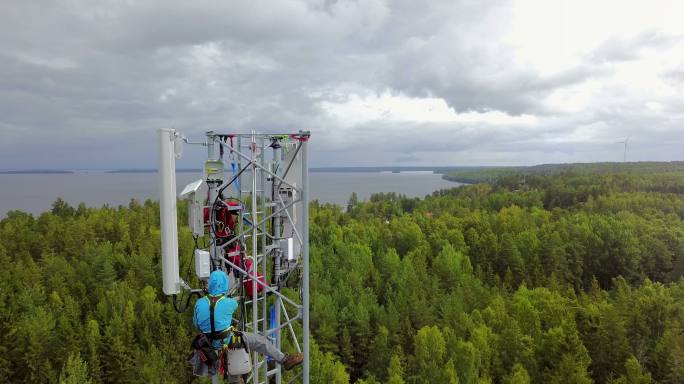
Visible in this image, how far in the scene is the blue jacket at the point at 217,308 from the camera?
828 cm

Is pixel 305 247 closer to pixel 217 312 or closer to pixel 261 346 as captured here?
pixel 217 312

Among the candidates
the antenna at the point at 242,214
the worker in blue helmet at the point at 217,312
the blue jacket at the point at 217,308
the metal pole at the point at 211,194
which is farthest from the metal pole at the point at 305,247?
the metal pole at the point at 211,194

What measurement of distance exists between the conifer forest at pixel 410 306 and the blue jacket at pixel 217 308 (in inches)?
546

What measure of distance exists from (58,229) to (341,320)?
39148mm

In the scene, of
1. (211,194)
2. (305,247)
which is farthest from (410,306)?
(211,194)

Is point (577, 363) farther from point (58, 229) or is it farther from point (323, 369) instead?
point (58, 229)

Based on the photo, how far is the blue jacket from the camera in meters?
8.28

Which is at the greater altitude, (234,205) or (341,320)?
(234,205)

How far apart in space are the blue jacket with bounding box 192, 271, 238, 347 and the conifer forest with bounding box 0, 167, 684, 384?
13.9 metres

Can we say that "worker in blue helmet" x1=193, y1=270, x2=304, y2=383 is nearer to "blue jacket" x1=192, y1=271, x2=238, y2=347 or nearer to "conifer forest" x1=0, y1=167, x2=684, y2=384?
"blue jacket" x1=192, y1=271, x2=238, y2=347

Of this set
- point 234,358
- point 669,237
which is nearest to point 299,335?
point 234,358

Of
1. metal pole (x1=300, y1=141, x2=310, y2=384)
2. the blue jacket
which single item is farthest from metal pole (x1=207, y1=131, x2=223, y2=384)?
metal pole (x1=300, y1=141, x2=310, y2=384)

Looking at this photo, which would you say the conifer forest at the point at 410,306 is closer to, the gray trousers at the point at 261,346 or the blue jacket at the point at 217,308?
the gray trousers at the point at 261,346

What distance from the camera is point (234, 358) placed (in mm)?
8617
